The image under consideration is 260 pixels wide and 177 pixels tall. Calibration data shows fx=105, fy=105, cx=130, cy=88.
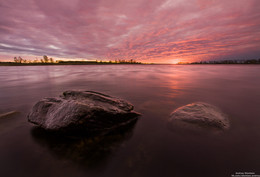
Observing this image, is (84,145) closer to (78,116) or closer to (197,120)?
(78,116)

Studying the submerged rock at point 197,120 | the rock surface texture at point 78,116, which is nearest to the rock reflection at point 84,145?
the rock surface texture at point 78,116

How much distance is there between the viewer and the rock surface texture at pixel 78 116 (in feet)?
8.03

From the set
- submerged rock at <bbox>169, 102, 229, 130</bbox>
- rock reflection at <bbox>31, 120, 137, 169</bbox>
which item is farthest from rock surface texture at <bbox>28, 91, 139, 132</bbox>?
A: submerged rock at <bbox>169, 102, 229, 130</bbox>

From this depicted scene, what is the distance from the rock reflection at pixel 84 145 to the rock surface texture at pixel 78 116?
20cm

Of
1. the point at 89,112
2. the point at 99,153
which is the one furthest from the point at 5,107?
the point at 99,153

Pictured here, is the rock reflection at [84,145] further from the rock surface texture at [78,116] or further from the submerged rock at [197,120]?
the submerged rock at [197,120]

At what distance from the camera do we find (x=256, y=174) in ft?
5.94

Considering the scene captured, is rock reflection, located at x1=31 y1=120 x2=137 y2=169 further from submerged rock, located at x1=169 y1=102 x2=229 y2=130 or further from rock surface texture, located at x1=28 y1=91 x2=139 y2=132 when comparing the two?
submerged rock, located at x1=169 y1=102 x2=229 y2=130

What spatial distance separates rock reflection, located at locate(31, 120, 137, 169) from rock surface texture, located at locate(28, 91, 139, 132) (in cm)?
20

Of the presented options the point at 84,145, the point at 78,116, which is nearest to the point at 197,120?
the point at 84,145

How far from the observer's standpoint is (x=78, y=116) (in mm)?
2445

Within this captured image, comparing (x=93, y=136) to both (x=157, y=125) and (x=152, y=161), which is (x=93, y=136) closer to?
(x=152, y=161)

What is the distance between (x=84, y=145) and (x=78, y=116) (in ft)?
2.11

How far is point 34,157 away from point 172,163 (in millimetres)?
2650
